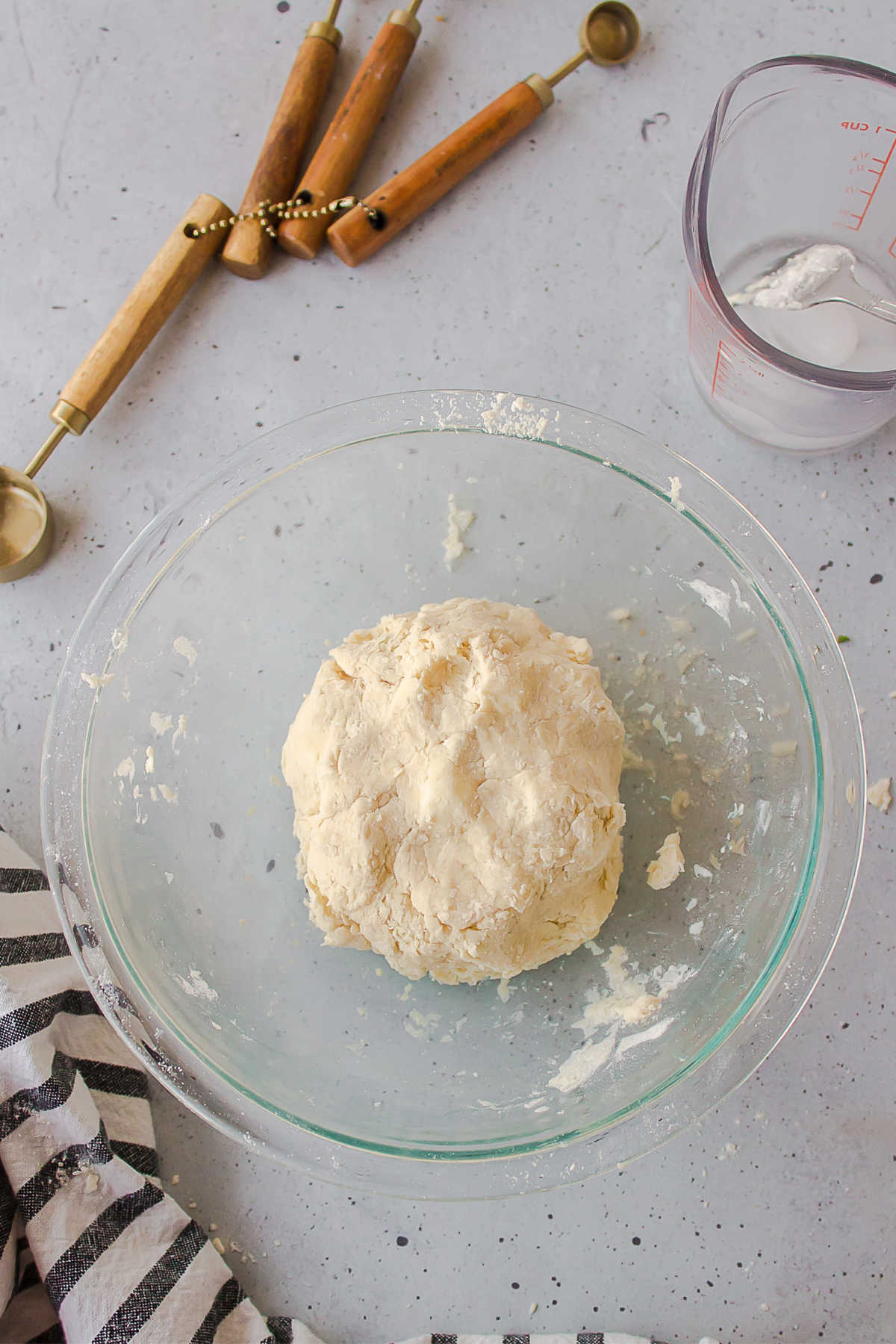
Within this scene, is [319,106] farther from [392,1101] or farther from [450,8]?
[392,1101]

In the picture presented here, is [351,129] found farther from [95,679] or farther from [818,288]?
[95,679]

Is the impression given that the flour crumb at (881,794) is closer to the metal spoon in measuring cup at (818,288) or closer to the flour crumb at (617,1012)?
the flour crumb at (617,1012)

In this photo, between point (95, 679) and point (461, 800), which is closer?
point (461, 800)

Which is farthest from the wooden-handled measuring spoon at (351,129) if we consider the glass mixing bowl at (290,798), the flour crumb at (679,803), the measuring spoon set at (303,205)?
the flour crumb at (679,803)

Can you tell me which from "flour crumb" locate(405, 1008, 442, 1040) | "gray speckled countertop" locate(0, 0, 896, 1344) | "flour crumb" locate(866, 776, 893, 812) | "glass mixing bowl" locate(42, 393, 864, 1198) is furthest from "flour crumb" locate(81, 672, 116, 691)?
"flour crumb" locate(866, 776, 893, 812)

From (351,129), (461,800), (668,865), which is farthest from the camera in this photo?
(351,129)

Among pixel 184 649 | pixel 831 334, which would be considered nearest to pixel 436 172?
pixel 831 334

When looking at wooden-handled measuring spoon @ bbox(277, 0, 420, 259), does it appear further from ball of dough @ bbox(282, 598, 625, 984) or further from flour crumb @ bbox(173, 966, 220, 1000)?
flour crumb @ bbox(173, 966, 220, 1000)
